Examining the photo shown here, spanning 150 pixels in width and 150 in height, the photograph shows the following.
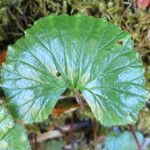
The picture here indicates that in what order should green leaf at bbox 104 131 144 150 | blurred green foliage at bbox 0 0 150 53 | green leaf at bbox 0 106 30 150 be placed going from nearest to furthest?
green leaf at bbox 0 106 30 150
blurred green foliage at bbox 0 0 150 53
green leaf at bbox 104 131 144 150

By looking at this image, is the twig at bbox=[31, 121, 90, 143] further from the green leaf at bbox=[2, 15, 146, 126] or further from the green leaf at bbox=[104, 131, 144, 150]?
the green leaf at bbox=[2, 15, 146, 126]

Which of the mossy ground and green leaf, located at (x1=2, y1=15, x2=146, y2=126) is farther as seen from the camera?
the mossy ground

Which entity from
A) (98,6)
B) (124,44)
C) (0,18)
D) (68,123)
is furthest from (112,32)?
(68,123)

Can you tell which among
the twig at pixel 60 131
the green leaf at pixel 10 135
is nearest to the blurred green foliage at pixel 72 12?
the green leaf at pixel 10 135

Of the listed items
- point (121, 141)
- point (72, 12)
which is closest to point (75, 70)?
point (72, 12)

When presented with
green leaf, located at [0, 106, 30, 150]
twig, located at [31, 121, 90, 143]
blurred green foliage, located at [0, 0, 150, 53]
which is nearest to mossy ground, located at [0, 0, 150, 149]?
blurred green foliage, located at [0, 0, 150, 53]

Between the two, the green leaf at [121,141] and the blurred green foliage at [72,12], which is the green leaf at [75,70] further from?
the green leaf at [121,141]
